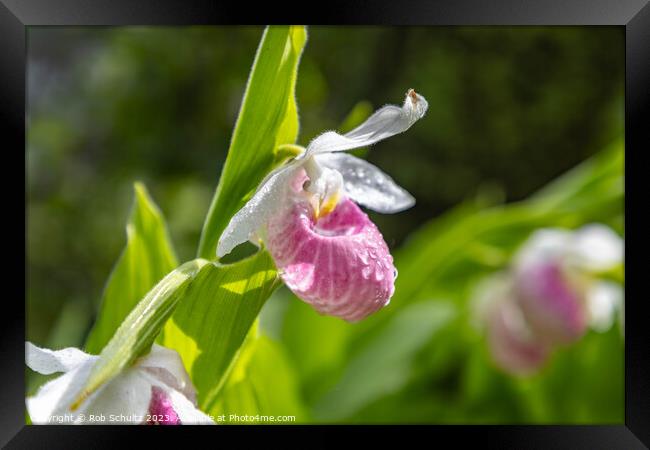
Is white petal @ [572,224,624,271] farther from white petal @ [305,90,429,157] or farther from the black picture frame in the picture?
white petal @ [305,90,429,157]

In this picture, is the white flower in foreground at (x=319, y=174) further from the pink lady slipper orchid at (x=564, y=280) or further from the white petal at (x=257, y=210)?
the pink lady slipper orchid at (x=564, y=280)

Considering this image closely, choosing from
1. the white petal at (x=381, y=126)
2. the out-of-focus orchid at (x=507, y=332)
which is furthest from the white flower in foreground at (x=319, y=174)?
the out-of-focus orchid at (x=507, y=332)

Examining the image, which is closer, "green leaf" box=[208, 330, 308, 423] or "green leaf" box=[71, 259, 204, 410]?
"green leaf" box=[71, 259, 204, 410]

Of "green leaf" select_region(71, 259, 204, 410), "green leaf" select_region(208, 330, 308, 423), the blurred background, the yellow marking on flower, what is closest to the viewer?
"green leaf" select_region(71, 259, 204, 410)

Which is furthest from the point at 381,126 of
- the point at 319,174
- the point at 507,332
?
the point at 507,332

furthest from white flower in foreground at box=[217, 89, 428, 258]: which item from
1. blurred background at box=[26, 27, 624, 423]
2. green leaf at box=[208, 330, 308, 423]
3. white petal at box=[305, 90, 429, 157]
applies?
blurred background at box=[26, 27, 624, 423]

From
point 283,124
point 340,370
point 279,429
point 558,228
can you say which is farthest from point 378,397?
point 283,124
